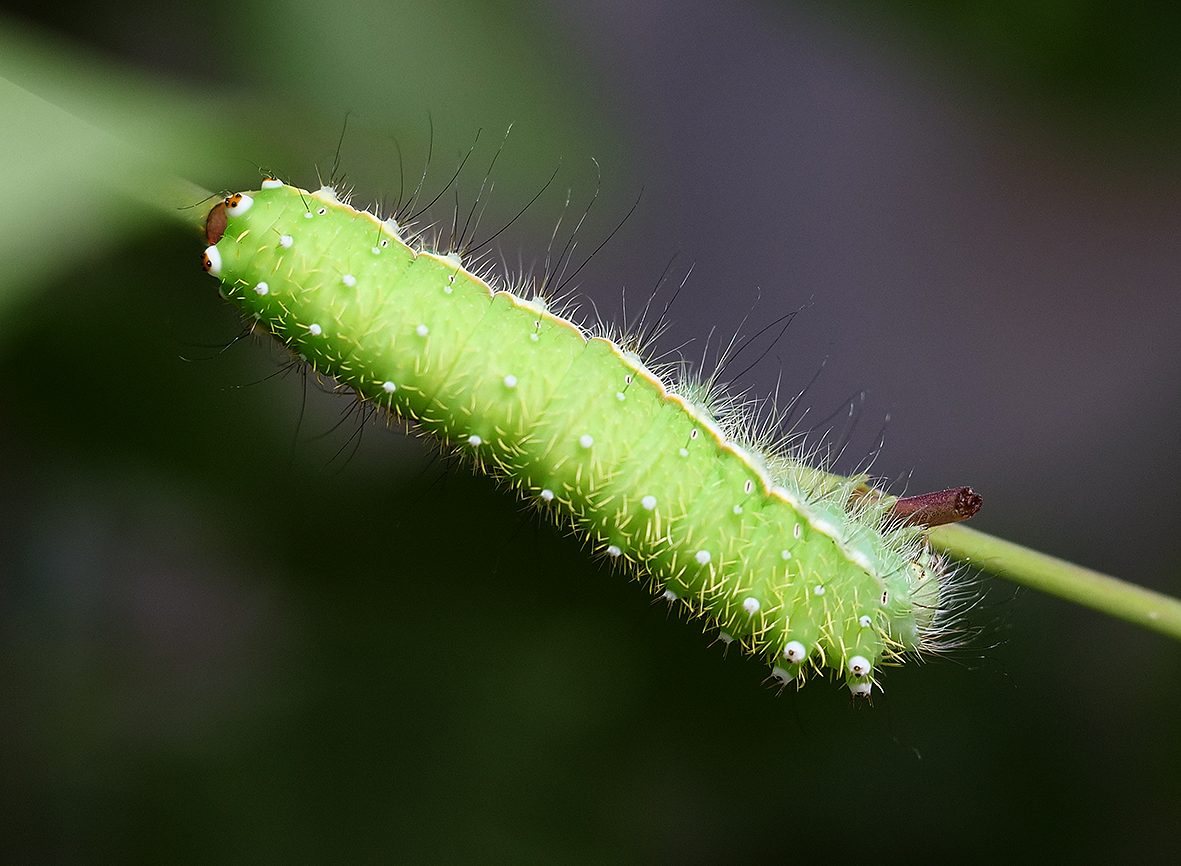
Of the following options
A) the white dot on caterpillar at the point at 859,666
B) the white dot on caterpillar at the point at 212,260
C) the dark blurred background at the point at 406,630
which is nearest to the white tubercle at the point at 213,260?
the white dot on caterpillar at the point at 212,260

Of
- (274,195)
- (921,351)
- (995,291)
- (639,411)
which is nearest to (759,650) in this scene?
(639,411)

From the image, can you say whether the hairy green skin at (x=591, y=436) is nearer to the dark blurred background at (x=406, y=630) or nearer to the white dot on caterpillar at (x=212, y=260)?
the white dot on caterpillar at (x=212, y=260)

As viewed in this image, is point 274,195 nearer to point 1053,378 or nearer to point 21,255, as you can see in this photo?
point 21,255

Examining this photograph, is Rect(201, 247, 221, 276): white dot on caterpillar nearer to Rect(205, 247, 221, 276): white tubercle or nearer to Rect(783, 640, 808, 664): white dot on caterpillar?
Rect(205, 247, 221, 276): white tubercle

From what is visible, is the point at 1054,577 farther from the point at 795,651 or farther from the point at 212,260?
the point at 212,260

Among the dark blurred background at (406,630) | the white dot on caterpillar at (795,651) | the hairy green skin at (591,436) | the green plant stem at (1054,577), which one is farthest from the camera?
the dark blurred background at (406,630)

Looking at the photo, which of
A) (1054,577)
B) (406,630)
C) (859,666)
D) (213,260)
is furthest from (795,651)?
(406,630)
